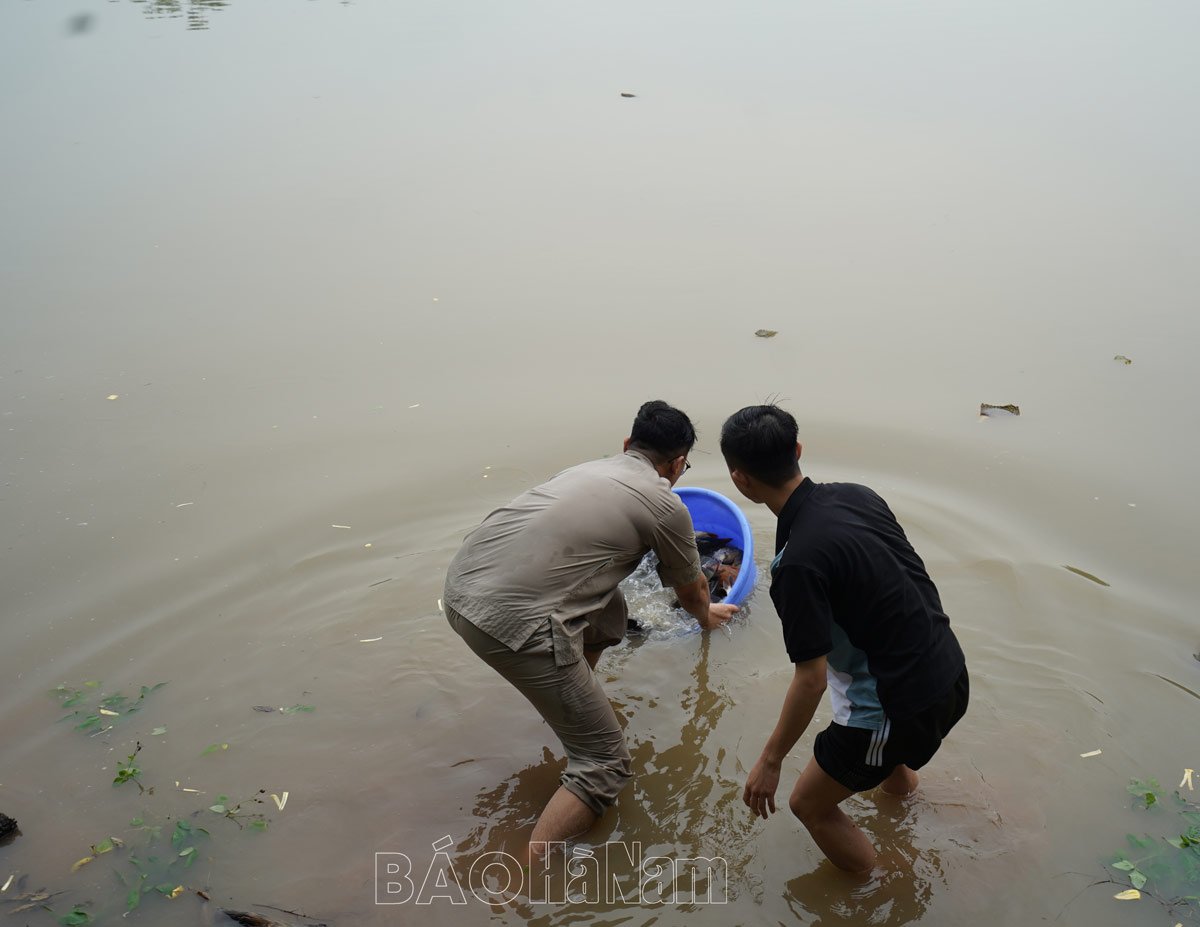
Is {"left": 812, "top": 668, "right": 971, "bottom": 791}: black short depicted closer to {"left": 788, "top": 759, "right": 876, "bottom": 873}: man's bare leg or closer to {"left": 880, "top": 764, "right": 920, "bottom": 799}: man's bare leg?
{"left": 788, "top": 759, "right": 876, "bottom": 873}: man's bare leg

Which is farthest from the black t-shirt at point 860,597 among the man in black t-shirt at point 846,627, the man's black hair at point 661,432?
the man's black hair at point 661,432

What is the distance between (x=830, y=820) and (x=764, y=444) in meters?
1.31

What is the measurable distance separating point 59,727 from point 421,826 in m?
1.72

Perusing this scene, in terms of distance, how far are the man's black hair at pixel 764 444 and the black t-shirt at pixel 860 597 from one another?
9 centimetres

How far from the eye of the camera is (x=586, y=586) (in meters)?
3.34

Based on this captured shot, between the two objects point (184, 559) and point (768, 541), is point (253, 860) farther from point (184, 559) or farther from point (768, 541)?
point (768, 541)

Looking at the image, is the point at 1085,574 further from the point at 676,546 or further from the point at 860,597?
the point at 860,597

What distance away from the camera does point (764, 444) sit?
2785 mm

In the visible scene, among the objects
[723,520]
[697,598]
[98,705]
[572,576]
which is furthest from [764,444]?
[98,705]

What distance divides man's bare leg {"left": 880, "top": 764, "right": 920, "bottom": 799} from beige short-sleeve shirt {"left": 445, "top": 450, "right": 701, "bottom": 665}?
127cm

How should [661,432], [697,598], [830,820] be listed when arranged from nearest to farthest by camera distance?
1. [830,820]
2. [661,432]
3. [697,598]

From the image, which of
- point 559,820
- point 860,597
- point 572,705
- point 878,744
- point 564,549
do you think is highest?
point 860,597

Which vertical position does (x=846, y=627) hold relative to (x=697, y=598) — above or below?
above

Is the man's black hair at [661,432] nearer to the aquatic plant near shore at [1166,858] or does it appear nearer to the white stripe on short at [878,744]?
the white stripe on short at [878,744]
